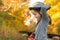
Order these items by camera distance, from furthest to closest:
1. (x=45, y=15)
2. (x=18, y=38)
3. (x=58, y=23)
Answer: (x=58, y=23)
(x=18, y=38)
(x=45, y=15)

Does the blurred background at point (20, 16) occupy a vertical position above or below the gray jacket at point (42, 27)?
below

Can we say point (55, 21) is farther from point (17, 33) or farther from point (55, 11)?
point (17, 33)

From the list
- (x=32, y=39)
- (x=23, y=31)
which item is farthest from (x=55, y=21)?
(x=32, y=39)

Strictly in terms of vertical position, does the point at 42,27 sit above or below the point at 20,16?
above

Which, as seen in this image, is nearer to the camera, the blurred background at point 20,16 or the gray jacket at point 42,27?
the gray jacket at point 42,27

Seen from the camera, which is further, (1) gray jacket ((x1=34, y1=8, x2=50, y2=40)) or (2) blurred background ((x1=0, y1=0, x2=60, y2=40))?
(2) blurred background ((x1=0, y1=0, x2=60, y2=40))

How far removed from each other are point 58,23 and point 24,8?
890 mm

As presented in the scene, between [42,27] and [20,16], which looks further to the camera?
[20,16]

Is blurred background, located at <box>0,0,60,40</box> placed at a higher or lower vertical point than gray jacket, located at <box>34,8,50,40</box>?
lower

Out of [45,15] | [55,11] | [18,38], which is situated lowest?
[18,38]

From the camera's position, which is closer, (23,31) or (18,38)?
(18,38)

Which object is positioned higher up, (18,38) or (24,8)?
(24,8)

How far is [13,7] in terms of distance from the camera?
22.3 ft

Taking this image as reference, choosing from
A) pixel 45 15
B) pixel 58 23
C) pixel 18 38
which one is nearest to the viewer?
pixel 45 15
